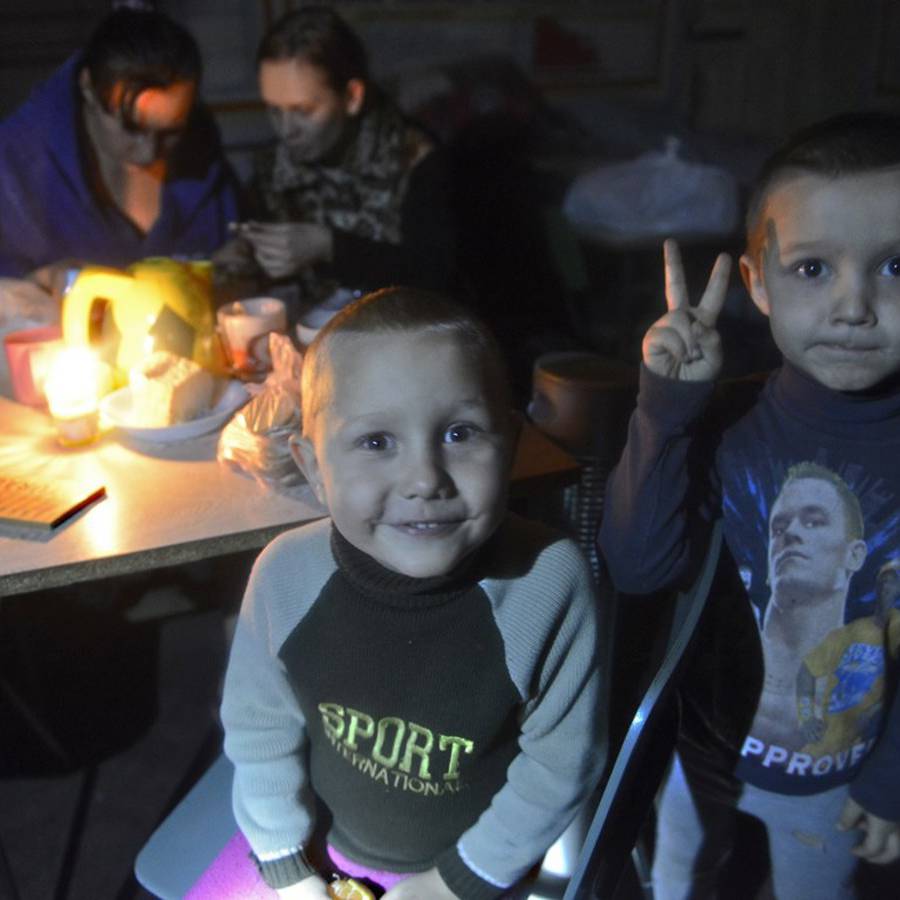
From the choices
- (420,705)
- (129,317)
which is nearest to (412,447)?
(420,705)

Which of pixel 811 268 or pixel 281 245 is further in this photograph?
pixel 281 245

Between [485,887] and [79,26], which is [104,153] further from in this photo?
[485,887]

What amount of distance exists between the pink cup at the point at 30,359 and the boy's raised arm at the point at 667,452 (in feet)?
3.26

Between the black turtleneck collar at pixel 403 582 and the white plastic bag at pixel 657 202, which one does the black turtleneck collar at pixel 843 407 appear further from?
the white plastic bag at pixel 657 202

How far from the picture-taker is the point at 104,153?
2.24m

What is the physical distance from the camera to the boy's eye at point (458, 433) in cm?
89

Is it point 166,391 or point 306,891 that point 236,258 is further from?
point 306,891

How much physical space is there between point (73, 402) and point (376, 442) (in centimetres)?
74

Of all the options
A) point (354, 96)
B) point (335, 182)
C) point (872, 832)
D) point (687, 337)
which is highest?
point (354, 96)

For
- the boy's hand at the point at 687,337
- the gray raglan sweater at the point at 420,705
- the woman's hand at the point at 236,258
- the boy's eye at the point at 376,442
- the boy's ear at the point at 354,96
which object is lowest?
the gray raglan sweater at the point at 420,705

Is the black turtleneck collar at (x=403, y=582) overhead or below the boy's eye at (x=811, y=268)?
below

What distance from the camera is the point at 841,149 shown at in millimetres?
950

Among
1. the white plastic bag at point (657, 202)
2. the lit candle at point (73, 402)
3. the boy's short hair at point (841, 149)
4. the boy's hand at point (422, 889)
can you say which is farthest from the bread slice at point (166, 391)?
the white plastic bag at point (657, 202)

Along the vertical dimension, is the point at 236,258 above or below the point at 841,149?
below
